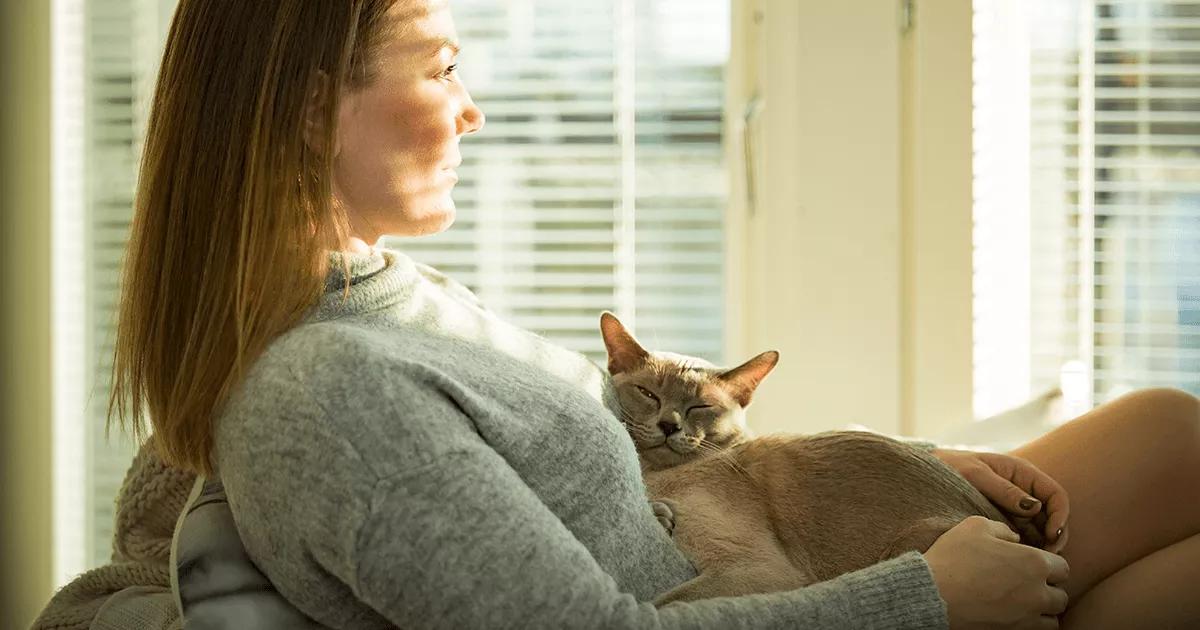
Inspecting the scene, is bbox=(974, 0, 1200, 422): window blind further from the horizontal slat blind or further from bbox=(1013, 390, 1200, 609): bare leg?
bbox=(1013, 390, 1200, 609): bare leg

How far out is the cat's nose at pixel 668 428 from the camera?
4.40ft

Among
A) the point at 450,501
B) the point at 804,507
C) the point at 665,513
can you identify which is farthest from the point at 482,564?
the point at 804,507

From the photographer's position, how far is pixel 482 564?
829mm

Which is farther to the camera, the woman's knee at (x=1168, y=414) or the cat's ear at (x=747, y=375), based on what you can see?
the cat's ear at (x=747, y=375)

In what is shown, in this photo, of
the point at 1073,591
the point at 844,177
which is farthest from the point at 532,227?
the point at 1073,591

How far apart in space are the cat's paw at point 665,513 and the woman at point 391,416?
0.06m

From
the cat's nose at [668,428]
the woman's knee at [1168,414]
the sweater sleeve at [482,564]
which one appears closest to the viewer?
the sweater sleeve at [482,564]

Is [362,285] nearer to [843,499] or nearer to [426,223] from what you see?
[426,223]

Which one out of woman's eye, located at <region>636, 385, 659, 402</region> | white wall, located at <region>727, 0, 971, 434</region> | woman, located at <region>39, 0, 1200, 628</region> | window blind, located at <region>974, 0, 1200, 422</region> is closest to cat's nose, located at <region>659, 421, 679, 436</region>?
woman's eye, located at <region>636, 385, 659, 402</region>

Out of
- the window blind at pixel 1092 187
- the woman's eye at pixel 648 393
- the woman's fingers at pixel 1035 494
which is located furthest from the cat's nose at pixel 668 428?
the window blind at pixel 1092 187

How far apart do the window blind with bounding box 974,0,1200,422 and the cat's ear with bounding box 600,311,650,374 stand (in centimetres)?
87

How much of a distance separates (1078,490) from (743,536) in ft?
1.30

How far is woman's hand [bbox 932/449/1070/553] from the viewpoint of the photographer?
3.69 ft

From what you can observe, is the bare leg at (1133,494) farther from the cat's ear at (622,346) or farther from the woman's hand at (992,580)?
the cat's ear at (622,346)
